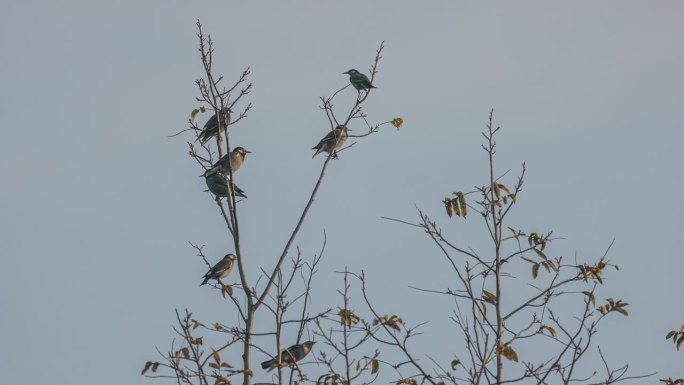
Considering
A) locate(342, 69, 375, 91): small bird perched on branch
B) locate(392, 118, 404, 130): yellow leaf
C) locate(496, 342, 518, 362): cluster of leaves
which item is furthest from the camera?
Result: locate(342, 69, 375, 91): small bird perched on branch

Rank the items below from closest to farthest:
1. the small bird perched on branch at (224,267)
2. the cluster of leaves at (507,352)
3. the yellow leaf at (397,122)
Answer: the cluster of leaves at (507,352), the yellow leaf at (397,122), the small bird perched on branch at (224,267)

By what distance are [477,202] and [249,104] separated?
7.61ft

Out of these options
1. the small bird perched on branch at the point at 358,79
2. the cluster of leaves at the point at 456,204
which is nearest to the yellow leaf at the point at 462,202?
the cluster of leaves at the point at 456,204

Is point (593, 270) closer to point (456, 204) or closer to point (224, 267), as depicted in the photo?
point (456, 204)

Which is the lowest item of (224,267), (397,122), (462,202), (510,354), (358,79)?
(510,354)

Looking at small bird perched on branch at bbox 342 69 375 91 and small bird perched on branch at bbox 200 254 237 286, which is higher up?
small bird perched on branch at bbox 342 69 375 91

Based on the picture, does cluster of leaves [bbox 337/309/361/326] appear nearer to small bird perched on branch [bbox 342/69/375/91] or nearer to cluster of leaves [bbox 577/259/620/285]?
cluster of leaves [bbox 577/259/620/285]

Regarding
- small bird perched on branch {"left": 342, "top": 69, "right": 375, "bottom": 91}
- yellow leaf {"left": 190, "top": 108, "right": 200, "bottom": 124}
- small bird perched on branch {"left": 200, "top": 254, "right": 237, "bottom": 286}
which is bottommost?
yellow leaf {"left": 190, "top": 108, "right": 200, "bottom": 124}

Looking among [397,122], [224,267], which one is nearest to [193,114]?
[397,122]

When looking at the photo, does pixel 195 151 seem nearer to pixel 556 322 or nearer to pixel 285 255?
pixel 285 255

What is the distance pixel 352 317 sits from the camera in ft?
21.8

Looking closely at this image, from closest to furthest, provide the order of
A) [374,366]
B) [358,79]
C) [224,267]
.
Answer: [374,366] < [224,267] < [358,79]

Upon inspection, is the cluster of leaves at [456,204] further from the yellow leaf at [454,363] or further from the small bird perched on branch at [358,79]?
the small bird perched on branch at [358,79]

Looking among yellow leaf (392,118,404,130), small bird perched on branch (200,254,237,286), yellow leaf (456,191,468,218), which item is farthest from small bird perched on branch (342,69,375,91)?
yellow leaf (456,191,468,218)
